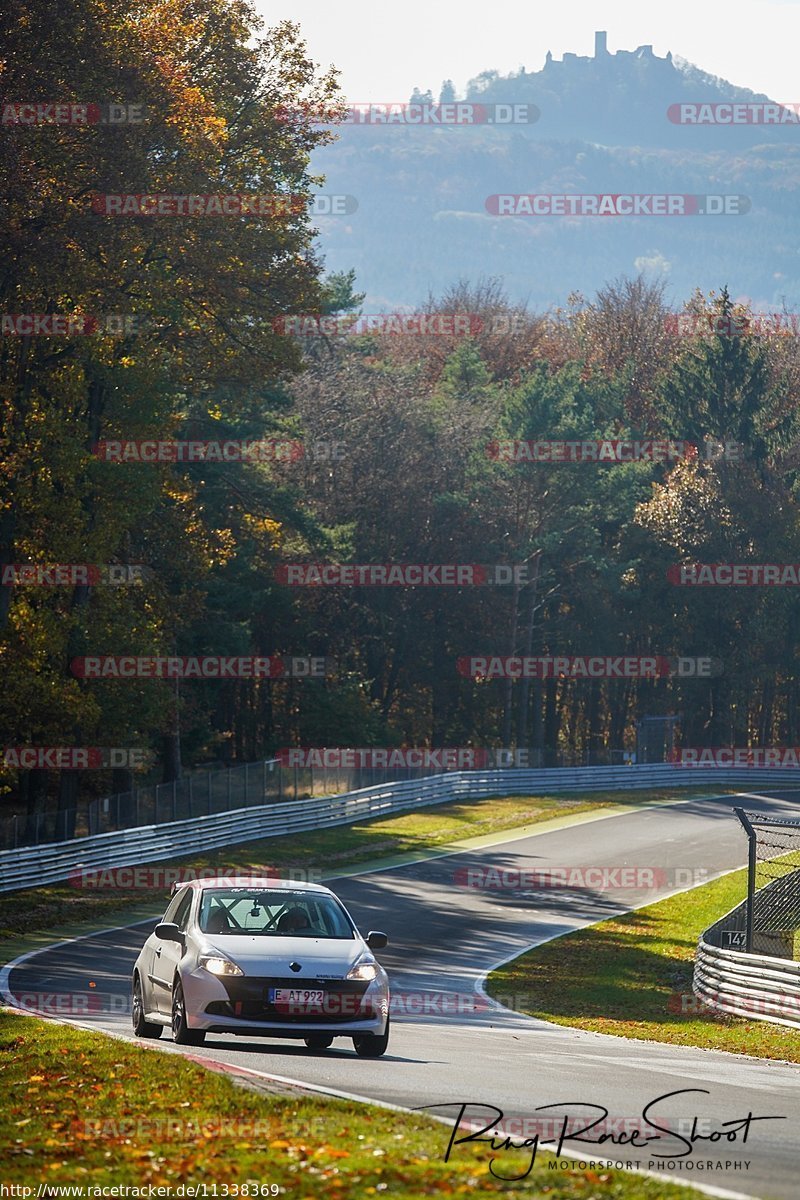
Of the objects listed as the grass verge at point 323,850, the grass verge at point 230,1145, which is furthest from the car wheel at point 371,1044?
the grass verge at point 323,850

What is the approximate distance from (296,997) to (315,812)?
32.4 meters

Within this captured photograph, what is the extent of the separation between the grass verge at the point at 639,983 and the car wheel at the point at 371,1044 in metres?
5.50

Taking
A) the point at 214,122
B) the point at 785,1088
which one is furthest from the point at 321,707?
the point at 785,1088

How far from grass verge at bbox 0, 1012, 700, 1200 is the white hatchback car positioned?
146cm

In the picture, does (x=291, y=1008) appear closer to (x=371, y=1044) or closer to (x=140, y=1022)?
(x=371, y=1044)

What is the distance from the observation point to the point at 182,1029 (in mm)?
13820

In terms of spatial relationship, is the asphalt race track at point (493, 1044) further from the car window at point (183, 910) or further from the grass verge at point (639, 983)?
the car window at point (183, 910)

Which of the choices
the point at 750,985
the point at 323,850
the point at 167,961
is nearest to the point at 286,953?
the point at 167,961

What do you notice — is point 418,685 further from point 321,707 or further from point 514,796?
point 514,796

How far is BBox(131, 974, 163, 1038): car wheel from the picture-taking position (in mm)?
15078

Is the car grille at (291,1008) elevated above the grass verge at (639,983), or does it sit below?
above

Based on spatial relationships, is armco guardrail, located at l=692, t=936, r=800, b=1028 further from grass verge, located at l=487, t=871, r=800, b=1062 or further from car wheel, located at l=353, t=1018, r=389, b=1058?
car wheel, located at l=353, t=1018, r=389, b=1058

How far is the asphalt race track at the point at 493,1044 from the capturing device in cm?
1026

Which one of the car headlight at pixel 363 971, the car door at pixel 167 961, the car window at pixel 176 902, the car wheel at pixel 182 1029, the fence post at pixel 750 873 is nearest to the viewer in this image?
the car headlight at pixel 363 971
